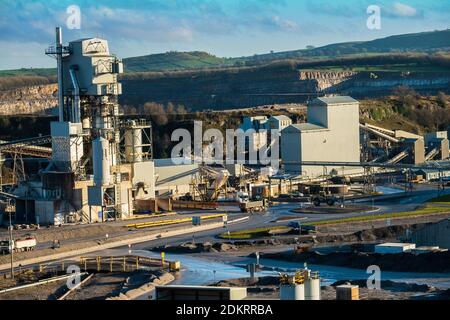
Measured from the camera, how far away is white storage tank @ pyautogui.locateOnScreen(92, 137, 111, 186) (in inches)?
2576

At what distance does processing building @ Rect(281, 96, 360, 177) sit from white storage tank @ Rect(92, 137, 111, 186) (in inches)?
848

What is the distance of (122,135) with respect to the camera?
71875mm

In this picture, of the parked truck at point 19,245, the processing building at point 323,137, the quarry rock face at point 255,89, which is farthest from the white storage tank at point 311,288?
the quarry rock face at point 255,89

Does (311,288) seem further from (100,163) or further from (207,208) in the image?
(207,208)

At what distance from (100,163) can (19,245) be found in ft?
39.9

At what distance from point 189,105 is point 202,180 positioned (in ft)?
329

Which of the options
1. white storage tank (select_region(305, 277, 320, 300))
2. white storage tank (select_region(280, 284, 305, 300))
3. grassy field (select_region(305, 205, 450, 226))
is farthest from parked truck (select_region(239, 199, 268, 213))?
white storage tank (select_region(280, 284, 305, 300))

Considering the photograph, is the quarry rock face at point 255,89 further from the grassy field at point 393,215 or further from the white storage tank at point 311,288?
the white storage tank at point 311,288

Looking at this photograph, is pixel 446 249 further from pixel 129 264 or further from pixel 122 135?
pixel 122 135

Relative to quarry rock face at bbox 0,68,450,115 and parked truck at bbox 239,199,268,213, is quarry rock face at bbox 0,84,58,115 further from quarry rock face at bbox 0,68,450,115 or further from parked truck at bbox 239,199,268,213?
parked truck at bbox 239,199,268,213

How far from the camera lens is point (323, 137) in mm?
87250

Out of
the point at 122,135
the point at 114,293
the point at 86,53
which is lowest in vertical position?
the point at 114,293
